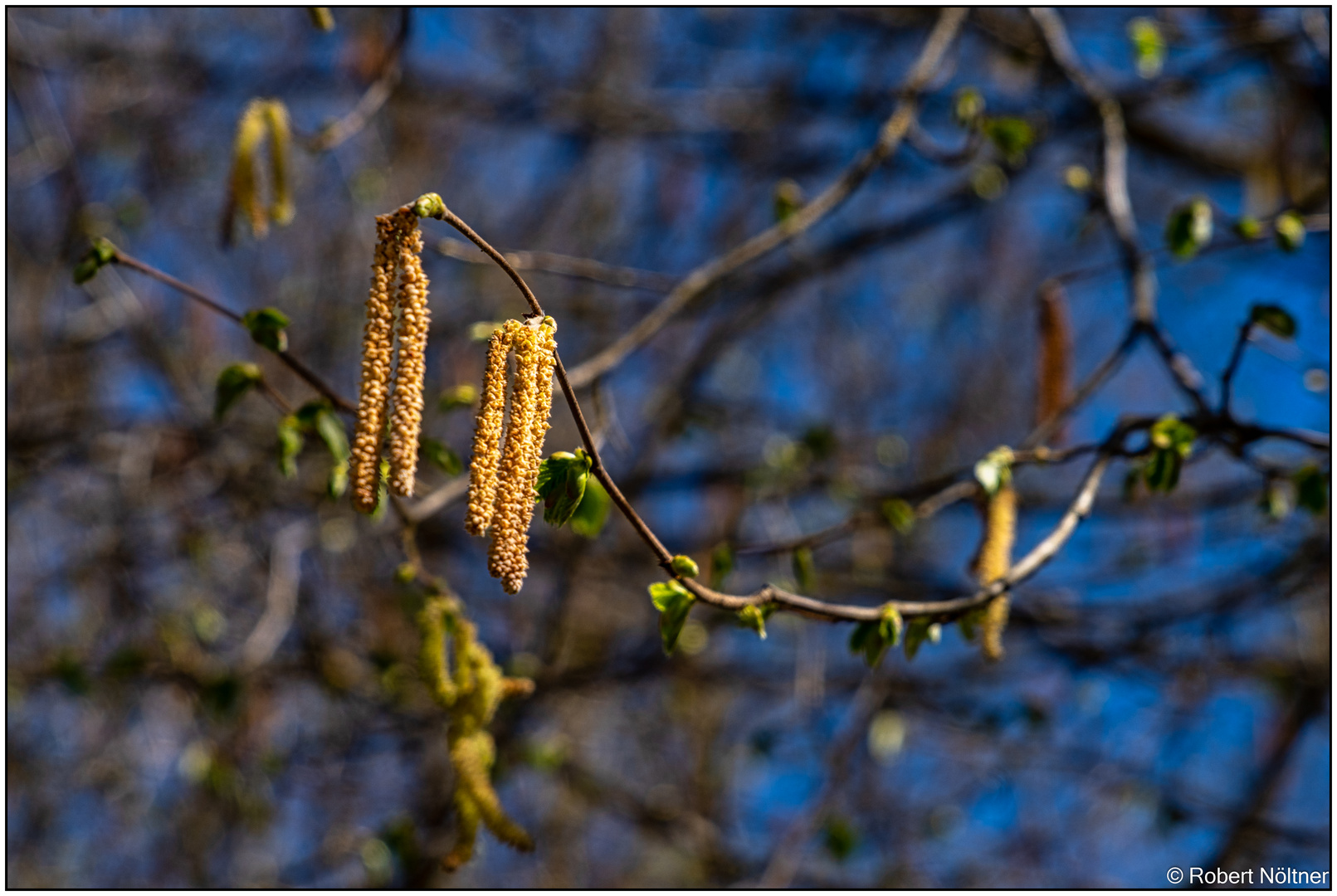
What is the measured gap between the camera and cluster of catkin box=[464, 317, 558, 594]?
1.29 meters

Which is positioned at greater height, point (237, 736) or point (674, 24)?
point (674, 24)

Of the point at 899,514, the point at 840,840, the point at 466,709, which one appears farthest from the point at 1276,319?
the point at 840,840

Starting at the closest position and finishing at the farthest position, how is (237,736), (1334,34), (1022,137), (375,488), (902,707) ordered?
(375,488), (1022,137), (1334,34), (902,707), (237,736)

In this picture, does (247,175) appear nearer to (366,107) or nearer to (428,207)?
(366,107)

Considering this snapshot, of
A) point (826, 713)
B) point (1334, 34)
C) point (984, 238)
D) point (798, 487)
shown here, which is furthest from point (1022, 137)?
point (984, 238)

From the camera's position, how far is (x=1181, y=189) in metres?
5.24

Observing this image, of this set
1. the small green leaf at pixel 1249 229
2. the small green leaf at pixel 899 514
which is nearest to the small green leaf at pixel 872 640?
the small green leaf at pixel 899 514

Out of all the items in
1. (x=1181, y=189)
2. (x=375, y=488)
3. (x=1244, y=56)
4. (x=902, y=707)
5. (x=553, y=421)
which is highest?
(x=1244, y=56)

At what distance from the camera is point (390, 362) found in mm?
1363

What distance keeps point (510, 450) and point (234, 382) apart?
1124mm

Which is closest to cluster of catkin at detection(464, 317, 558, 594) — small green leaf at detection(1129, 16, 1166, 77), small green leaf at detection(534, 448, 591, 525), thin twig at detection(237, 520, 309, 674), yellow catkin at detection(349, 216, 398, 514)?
yellow catkin at detection(349, 216, 398, 514)

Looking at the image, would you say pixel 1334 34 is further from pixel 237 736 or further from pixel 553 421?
pixel 237 736

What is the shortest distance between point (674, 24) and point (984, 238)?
6.72 feet

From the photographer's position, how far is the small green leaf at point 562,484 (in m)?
1.60
